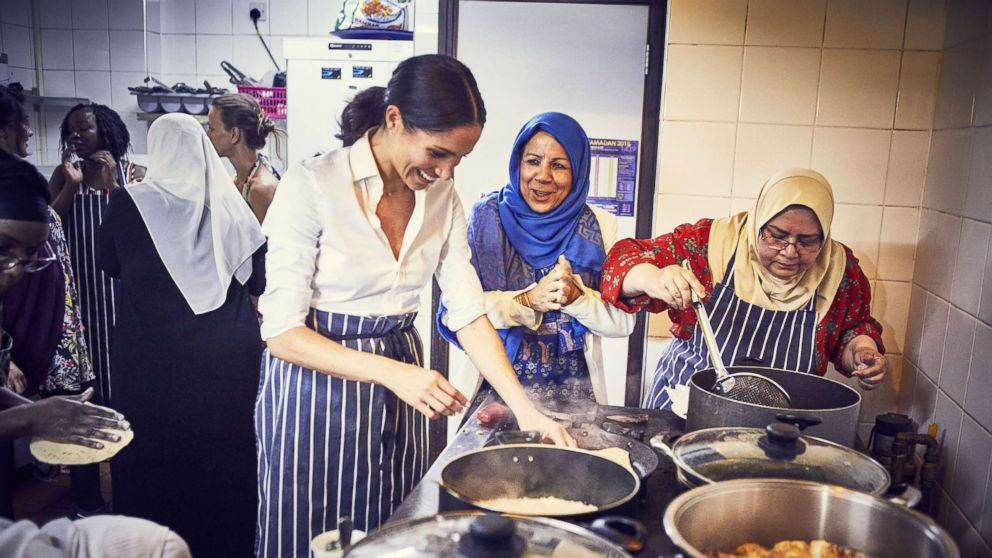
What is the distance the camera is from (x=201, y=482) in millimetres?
2205

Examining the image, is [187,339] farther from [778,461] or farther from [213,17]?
[213,17]

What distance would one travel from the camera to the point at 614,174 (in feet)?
10.0

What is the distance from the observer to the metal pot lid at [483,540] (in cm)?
67

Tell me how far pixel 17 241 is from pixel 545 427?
0.89m

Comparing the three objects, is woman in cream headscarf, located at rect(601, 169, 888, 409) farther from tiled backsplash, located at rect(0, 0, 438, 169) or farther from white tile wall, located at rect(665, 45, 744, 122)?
tiled backsplash, located at rect(0, 0, 438, 169)

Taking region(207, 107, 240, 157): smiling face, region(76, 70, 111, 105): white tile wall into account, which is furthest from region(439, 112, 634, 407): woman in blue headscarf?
region(76, 70, 111, 105): white tile wall

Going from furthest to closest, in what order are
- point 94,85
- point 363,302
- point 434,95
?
point 94,85, point 363,302, point 434,95

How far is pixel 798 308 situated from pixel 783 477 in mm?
956

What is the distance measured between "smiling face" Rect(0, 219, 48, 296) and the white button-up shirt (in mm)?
381

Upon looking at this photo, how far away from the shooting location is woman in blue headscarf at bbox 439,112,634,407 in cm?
192

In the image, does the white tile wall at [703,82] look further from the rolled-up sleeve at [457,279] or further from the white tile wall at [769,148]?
the rolled-up sleeve at [457,279]

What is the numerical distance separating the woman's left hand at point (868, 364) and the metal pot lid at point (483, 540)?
116 centimetres

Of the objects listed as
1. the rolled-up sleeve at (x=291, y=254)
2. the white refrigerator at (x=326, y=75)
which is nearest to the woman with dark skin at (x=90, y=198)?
the white refrigerator at (x=326, y=75)

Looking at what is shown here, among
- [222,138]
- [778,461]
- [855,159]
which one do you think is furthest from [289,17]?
[778,461]
